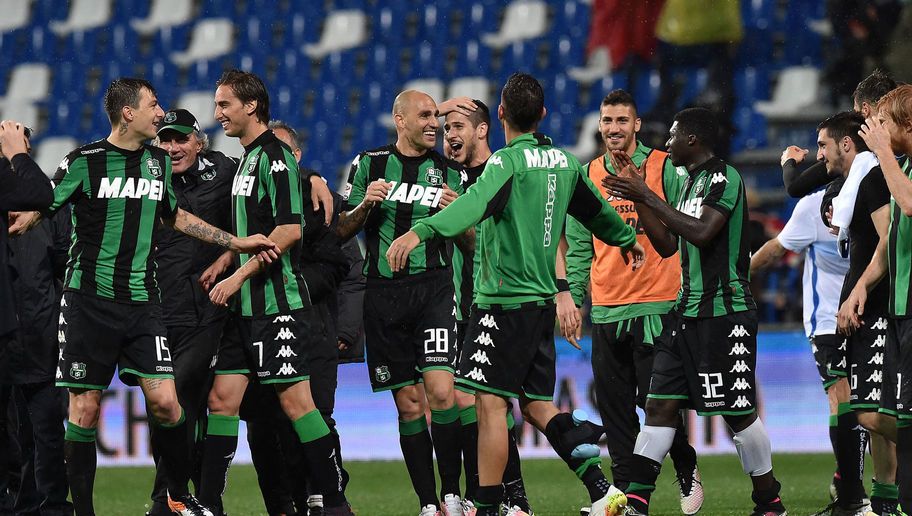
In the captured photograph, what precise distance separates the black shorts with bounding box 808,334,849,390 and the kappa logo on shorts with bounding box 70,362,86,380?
367cm

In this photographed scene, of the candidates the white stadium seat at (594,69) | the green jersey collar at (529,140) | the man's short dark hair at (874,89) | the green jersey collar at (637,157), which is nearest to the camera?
the green jersey collar at (529,140)

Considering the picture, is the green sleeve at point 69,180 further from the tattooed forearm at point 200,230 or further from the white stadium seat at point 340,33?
the white stadium seat at point 340,33

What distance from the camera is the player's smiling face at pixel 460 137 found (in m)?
7.05

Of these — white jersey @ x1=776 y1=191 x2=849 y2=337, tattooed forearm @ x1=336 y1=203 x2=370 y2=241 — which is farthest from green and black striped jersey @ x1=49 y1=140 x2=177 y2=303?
white jersey @ x1=776 y1=191 x2=849 y2=337

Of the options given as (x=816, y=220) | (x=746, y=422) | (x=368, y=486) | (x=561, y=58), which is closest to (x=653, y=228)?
(x=746, y=422)

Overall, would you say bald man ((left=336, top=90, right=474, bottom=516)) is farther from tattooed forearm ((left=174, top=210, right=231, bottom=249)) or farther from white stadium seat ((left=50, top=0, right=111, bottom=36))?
white stadium seat ((left=50, top=0, right=111, bottom=36))

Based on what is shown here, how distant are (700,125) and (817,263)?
187 cm

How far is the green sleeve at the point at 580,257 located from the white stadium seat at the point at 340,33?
32.1 ft

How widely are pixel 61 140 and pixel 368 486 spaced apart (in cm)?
895

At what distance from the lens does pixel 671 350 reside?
5.90 metres

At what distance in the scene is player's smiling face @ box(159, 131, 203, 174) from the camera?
653cm

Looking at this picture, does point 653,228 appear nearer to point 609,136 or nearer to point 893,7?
point 609,136

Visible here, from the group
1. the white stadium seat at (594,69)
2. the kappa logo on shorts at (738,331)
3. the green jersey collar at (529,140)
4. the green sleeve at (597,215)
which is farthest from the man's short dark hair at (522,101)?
the white stadium seat at (594,69)

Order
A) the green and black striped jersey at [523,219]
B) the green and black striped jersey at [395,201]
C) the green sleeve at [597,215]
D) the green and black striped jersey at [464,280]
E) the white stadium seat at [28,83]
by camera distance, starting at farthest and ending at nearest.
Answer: the white stadium seat at [28,83], the green and black striped jersey at [464,280], the green and black striped jersey at [395,201], the green sleeve at [597,215], the green and black striped jersey at [523,219]
